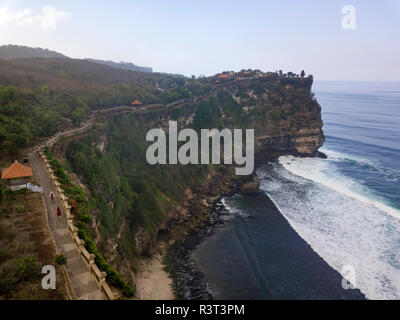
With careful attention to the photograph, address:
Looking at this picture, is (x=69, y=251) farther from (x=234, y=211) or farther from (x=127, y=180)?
(x=234, y=211)

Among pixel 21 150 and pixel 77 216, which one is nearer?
pixel 77 216

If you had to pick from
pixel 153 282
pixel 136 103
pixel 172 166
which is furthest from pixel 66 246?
pixel 136 103

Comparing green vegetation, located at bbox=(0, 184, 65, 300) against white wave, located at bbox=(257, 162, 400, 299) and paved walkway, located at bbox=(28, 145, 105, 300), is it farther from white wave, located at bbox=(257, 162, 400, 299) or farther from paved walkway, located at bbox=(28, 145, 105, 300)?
white wave, located at bbox=(257, 162, 400, 299)

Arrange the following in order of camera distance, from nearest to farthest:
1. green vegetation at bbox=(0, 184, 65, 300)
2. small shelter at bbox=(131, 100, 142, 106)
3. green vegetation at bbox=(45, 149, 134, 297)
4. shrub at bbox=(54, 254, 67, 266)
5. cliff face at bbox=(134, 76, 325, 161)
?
green vegetation at bbox=(0, 184, 65, 300) < shrub at bbox=(54, 254, 67, 266) < green vegetation at bbox=(45, 149, 134, 297) < small shelter at bbox=(131, 100, 142, 106) < cliff face at bbox=(134, 76, 325, 161)

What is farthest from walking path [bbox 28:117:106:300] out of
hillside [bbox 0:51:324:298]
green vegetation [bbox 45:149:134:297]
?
hillside [bbox 0:51:324:298]
